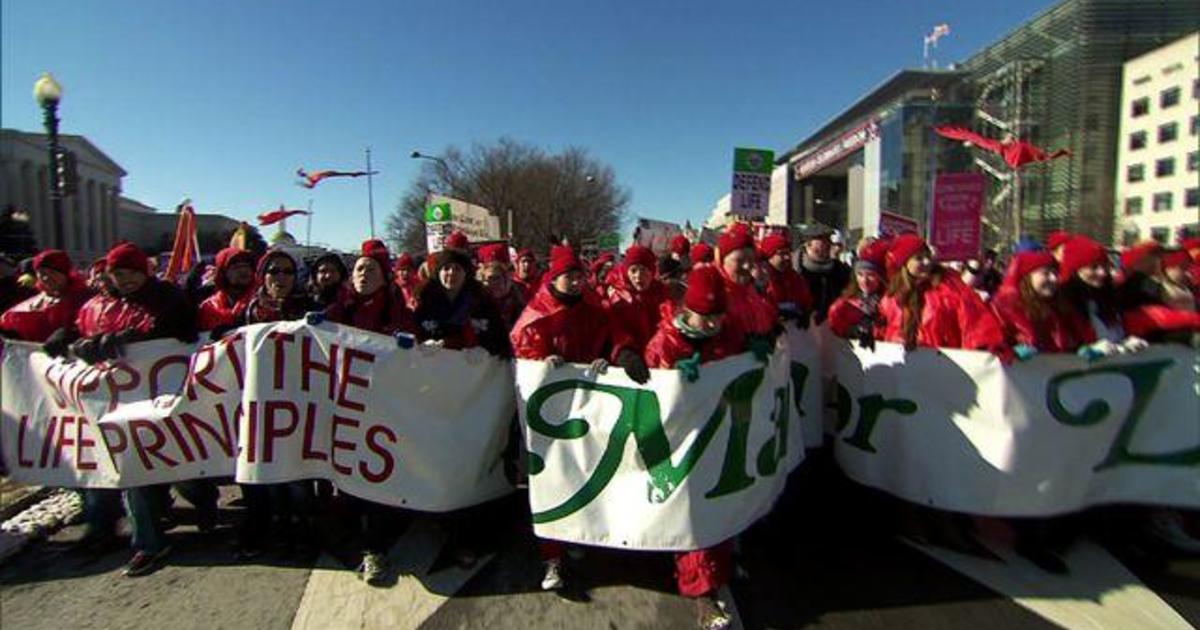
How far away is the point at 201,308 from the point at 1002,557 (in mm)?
4943

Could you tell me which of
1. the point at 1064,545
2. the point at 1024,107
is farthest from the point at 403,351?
the point at 1024,107

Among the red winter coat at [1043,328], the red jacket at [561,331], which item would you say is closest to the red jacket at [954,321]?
the red winter coat at [1043,328]

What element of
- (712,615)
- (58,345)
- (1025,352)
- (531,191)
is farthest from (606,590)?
(531,191)

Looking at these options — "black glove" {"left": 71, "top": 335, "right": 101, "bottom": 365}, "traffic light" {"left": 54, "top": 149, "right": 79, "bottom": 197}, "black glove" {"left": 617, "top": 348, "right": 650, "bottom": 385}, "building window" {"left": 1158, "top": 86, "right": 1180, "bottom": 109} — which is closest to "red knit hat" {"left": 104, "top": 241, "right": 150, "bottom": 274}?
"black glove" {"left": 71, "top": 335, "right": 101, "bottom": 365}

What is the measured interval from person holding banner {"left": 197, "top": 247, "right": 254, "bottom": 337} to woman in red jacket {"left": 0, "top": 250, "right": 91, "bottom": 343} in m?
0.95

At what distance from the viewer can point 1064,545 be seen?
146 inches

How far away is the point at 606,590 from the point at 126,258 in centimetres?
325

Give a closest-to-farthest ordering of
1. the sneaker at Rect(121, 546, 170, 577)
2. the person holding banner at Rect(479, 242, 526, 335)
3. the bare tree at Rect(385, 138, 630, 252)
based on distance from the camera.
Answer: the sneaker at Rect(121, 546, 170, 577) → the person holding banner at Rect(479, 242, 526, 335) → the bare tree at Rect(385, 138, 630, 252)

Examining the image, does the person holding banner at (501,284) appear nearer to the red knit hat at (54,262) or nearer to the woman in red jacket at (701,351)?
the woman in red jacket at (701,351)

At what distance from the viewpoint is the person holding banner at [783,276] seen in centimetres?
503

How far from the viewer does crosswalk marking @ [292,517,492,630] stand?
323 cm

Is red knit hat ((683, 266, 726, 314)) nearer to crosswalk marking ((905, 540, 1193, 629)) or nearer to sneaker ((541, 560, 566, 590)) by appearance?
sneaker ((541, 560, 566, 590))

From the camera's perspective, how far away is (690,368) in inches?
127

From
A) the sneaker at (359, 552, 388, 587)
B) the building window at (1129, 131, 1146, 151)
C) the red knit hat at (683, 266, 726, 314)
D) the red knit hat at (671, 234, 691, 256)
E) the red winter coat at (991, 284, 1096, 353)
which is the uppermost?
the building window at (1129, 131, 1146, 151)
